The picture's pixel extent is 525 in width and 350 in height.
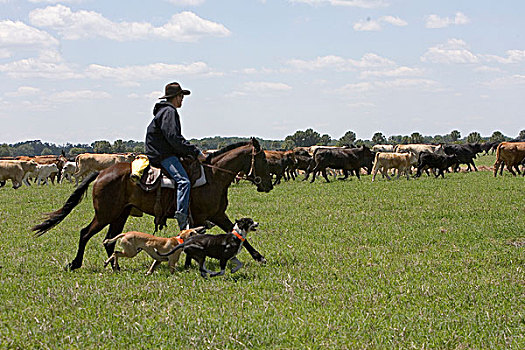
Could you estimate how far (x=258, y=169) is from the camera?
9539mm

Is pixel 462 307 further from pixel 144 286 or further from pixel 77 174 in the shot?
pixel 77 174

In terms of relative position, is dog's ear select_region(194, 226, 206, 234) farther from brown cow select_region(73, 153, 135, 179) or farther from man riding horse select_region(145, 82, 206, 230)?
brown cow select_region(73, 153, 135, 179)

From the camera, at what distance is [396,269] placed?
26.6 feet

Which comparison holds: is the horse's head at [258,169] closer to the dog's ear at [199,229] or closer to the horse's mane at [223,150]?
the horse's mane at [223,150]

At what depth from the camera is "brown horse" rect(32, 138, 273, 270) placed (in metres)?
8.63

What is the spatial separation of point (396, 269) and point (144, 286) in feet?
11.7

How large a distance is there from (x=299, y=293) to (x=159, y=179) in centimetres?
300

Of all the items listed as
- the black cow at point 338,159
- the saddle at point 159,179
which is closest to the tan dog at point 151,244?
the saddle at point 159,179

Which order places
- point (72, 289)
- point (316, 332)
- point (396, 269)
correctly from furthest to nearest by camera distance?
point (396, 269) < point (72, 289) < point (316, 332)

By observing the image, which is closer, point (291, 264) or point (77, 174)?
point (291, 264)

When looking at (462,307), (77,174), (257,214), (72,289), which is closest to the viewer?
(462,307)

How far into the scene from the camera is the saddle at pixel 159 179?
28.0ft

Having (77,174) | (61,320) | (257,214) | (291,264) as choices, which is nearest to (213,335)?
(61,320)

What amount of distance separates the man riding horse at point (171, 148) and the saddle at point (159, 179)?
4.7 inches
